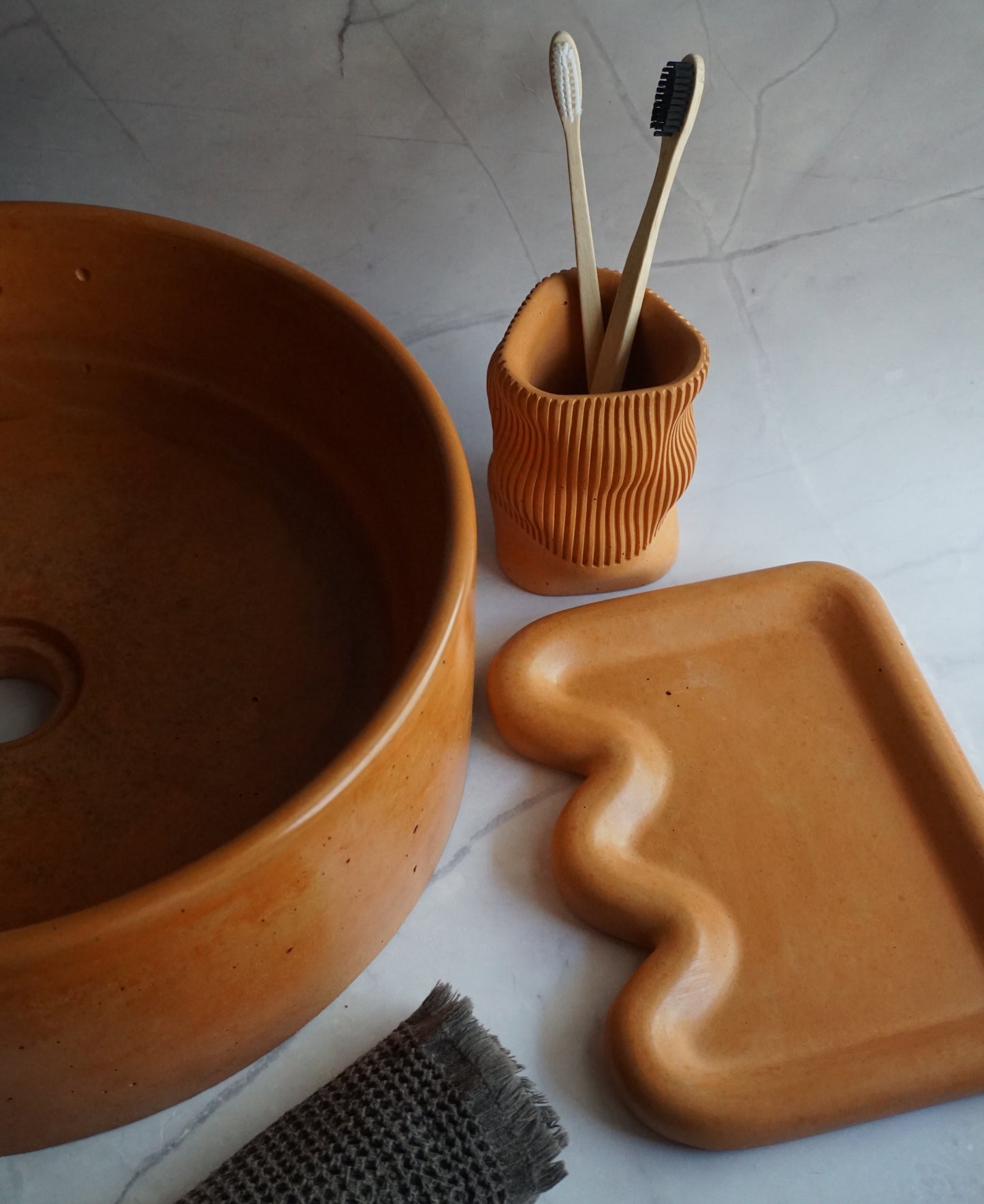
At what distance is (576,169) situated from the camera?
0.68 metres

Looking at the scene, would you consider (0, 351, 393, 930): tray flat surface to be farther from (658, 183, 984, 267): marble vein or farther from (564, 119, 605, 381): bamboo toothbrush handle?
(658, 183, 984, 267): marble vein

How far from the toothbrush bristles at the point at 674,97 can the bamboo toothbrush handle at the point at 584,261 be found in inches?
1.9

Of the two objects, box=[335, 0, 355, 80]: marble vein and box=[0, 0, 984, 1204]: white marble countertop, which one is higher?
box=[335, 0, 355, 80]: marble vein

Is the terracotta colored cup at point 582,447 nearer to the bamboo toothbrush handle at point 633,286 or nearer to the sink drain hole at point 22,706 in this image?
the bamboo toothbrush handle at point 633,286

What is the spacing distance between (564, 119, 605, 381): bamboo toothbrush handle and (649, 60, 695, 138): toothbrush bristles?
1.9 inches

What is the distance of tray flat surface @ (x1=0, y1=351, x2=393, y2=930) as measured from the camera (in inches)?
23.9

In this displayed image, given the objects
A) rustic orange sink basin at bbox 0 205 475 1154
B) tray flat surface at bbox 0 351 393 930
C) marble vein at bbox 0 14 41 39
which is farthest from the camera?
marble vein at bbox 0 14 41 39

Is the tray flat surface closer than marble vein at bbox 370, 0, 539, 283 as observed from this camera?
Yes

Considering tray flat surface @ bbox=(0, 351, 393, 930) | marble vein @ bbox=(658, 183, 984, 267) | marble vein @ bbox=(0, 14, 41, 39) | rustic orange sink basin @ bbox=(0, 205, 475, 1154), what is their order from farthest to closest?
marble vein @ bbox=(658, 183, 984, 267)
marble vein @ bbox=(0, 14, 41, 39)
tray flat surface @ bbox=(0, 351, 393, 930)
rustic orange sink basin @ bbox=(0, 205, 475, 1154)

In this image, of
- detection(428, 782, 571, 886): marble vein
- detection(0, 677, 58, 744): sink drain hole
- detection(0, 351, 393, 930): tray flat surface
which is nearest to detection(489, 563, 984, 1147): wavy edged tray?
detection(428, 782, 571, 886): marble vein

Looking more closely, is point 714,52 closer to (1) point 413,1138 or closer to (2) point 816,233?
(2) point 816,233

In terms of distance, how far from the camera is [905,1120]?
567mm

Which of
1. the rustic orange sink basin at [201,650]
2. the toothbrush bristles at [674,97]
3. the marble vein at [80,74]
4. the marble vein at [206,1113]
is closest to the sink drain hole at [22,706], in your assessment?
the rustic orange sink basin at [201,650]

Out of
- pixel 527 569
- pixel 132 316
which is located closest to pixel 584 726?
pixel 527 569
